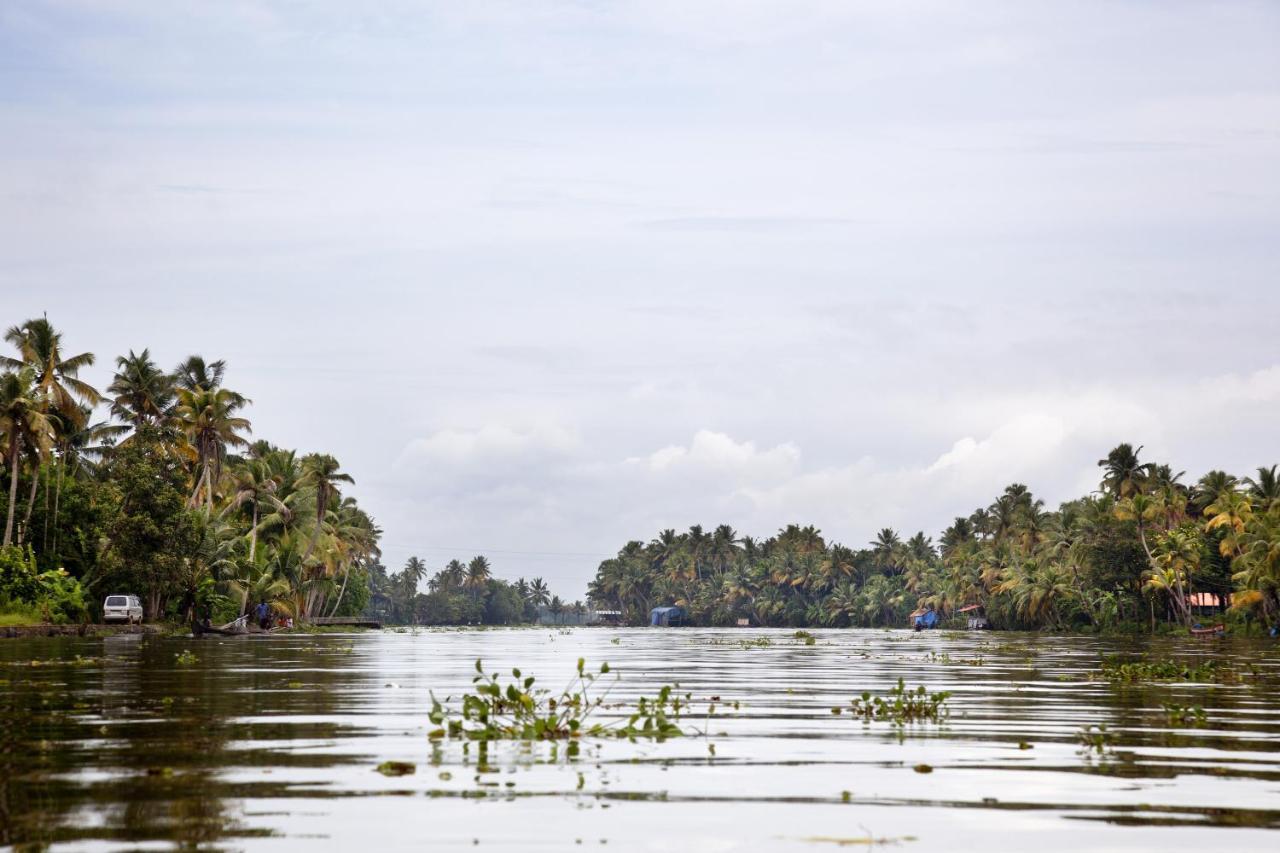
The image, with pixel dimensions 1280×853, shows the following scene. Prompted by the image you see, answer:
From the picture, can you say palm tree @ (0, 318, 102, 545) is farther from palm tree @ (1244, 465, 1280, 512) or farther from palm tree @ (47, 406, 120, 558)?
palm tree @ (1244, 465, 1280, 512)

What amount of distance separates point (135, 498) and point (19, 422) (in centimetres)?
725

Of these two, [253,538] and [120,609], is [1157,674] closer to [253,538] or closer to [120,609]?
[120,609]

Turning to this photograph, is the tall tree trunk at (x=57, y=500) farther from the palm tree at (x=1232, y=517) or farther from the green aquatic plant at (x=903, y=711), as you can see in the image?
the palm tree at (x=1232, y=517)

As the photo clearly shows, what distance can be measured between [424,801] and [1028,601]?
115004 mm

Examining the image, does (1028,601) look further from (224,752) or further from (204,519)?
(224,752)

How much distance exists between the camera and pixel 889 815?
9305 millimetres

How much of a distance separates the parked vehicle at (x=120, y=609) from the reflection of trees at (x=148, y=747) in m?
43.3

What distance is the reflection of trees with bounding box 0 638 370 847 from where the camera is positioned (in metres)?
8.44

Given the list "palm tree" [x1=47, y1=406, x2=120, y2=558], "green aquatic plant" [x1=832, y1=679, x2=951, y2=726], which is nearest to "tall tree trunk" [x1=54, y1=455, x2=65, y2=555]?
"palm tree" [x1=47, y1=406, x2=120, y2=558]

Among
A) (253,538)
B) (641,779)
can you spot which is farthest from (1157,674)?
(253,538)

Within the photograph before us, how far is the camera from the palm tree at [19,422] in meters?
62.5

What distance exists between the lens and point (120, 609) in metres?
68.3

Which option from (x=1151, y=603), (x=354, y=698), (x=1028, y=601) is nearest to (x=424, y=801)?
(x=354, y=698)

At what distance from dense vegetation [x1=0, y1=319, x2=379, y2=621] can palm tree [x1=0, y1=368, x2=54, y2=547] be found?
64 millimetres
